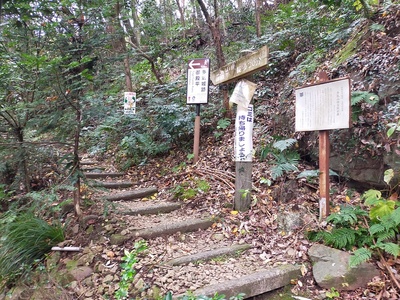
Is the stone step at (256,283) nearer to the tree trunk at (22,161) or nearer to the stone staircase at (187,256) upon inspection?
the stone staircase at (187,256)

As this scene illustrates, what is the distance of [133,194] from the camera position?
15.6 ft

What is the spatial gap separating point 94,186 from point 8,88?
172 centimetres

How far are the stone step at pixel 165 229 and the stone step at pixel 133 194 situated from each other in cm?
120

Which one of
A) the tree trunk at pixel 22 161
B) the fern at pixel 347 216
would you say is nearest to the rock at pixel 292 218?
the fern at pixel 347 216

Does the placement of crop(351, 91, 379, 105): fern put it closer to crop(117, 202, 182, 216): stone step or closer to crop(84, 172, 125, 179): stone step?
crop(117, 202, 182, 216): stone step

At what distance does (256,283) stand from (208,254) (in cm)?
68

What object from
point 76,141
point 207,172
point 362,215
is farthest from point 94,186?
point 362,215

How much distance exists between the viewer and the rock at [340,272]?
2.68m

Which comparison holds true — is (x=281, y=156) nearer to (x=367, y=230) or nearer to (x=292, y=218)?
(x=292, y=218)

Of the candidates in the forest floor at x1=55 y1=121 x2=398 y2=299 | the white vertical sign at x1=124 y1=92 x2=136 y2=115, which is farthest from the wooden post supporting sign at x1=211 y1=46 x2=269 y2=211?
the white vertical sign at x1=124 y1=92 x2=136 y2=115

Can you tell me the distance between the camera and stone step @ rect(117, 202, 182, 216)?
4029mm

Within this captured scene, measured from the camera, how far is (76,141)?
3.69m

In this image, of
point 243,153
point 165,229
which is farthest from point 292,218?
point 165,229

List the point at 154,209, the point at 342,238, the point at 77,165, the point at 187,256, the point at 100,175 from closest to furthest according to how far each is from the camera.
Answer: the point at 342,238 < the point at 187,256 < the point at 77,165 < the point at 154,209 < the point at 100,175
